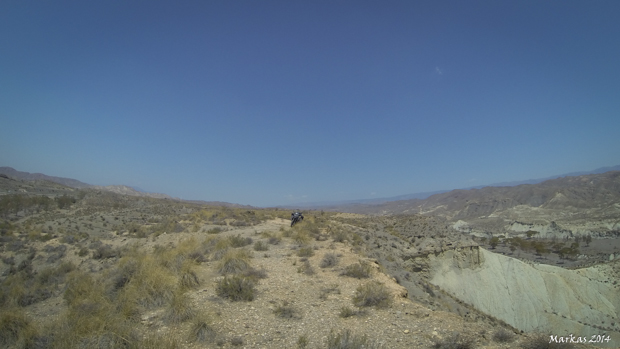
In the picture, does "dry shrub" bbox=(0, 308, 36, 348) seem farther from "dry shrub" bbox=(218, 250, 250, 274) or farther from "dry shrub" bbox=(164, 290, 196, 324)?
"dry shrub" bbox=(218, 250, 250, 274)

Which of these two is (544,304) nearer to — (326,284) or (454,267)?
(454,267)

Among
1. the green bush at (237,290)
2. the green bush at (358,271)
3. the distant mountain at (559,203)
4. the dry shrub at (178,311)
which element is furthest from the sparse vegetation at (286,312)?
the distant mountain at (559,203)

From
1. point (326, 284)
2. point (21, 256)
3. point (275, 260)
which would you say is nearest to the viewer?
point (326, 284)

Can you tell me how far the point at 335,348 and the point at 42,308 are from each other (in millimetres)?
9232

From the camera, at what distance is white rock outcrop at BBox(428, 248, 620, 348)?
21.8 m

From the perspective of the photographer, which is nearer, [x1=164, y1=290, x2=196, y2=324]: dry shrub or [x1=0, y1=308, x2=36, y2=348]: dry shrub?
[x1=0, y1=308, x2=36, y2=348]: dry shrub

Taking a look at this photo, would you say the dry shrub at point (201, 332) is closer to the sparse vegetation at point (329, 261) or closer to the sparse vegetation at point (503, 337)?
the sparse vegetation at point (503, 337)

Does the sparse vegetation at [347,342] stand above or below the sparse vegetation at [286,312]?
above

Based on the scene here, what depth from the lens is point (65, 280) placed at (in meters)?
10.7

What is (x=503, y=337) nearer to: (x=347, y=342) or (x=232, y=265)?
(x=347, y=342)

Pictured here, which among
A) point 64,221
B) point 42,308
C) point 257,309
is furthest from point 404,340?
point 64,221

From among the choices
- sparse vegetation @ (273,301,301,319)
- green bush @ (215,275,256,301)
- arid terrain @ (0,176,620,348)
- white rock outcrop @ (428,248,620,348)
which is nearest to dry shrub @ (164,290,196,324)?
arid terrain @ (0,176,620,348)

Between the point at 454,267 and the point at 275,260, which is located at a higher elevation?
the point at 275,260

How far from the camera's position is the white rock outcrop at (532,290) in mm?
21761
